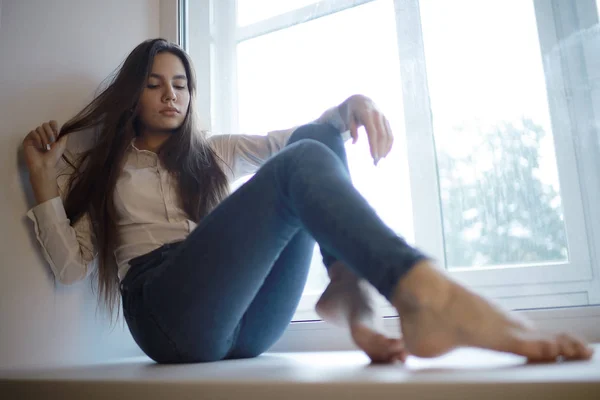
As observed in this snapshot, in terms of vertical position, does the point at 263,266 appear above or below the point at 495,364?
above

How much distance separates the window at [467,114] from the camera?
1249 mm

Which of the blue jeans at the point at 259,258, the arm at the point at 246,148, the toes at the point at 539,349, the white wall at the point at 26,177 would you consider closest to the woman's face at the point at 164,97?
the arm at the point at 246,148

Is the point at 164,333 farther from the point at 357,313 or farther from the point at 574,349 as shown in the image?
the point at 574,349

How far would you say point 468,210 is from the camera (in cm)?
138

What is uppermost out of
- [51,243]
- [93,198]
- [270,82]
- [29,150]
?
[270,82]

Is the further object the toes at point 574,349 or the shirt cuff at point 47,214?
the shirt cuff at point 47,214

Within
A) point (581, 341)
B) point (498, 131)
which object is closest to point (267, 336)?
point (581, 341)

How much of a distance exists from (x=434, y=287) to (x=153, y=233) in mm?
700

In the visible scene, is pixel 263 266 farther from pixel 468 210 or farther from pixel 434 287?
pixel 468 210

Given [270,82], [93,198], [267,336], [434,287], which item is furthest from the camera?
[270,82]

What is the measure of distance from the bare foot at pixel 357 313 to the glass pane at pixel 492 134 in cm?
58

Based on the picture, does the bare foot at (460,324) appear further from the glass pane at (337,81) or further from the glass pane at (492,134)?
the glass pane at (337,81)

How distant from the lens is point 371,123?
0.97 metres

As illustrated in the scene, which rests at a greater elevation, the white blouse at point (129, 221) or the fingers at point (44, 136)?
the fingers at point (44, 136)
